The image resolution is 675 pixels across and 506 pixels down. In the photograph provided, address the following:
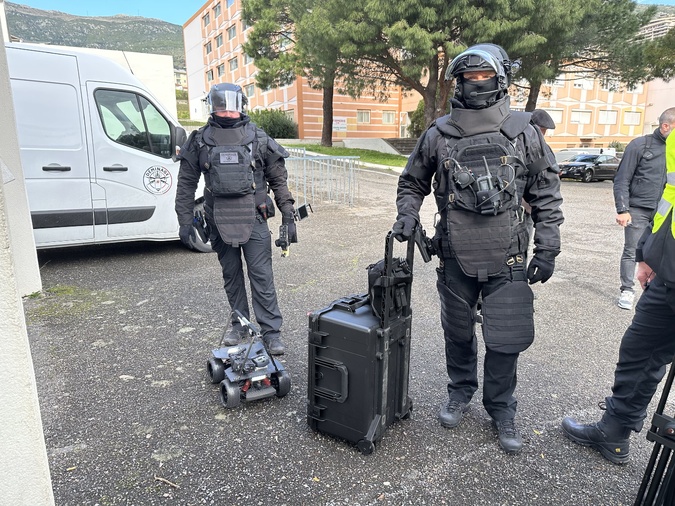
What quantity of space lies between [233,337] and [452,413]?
201 centimetres

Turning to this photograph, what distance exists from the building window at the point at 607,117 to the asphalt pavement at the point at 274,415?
4794cm

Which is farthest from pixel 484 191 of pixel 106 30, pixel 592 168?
Answer: pixel 106 30

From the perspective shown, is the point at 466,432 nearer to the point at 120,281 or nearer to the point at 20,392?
the point at 20,392

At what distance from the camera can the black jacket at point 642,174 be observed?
4434mm

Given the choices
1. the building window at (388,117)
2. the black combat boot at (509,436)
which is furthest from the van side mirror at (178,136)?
the building window at (388,117)

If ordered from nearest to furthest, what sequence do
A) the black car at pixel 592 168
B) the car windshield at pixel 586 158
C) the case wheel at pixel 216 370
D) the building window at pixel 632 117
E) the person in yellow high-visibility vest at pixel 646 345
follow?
the person in yellow high-visibility vest at pixel 646 345, the case wheel at pixel 216 370, the black car at pixel 592 168, the car windshield at pixel 586 158, the building window at pixel 632 117

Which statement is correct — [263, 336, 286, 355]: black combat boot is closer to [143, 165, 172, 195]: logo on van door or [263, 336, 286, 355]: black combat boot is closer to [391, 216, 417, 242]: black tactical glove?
[391, 216, 417, 242]: black tactical glove

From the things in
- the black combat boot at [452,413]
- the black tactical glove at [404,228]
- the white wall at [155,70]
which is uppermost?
the white wall at [155,70]

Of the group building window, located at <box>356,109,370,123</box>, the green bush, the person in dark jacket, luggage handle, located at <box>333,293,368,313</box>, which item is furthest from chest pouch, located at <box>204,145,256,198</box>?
building window, located at <box>356,109,370,123</box>

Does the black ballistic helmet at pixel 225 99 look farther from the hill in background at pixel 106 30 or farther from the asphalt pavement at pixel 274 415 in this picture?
the hill in background at pixel 106 30

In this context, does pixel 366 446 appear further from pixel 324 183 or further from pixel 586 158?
pixel 586 158

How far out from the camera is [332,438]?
2730mm

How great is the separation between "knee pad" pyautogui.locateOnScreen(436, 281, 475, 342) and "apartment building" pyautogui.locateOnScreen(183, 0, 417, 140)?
949 inches

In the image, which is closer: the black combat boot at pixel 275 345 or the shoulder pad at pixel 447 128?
the shoulder pad at pixel 447 128
